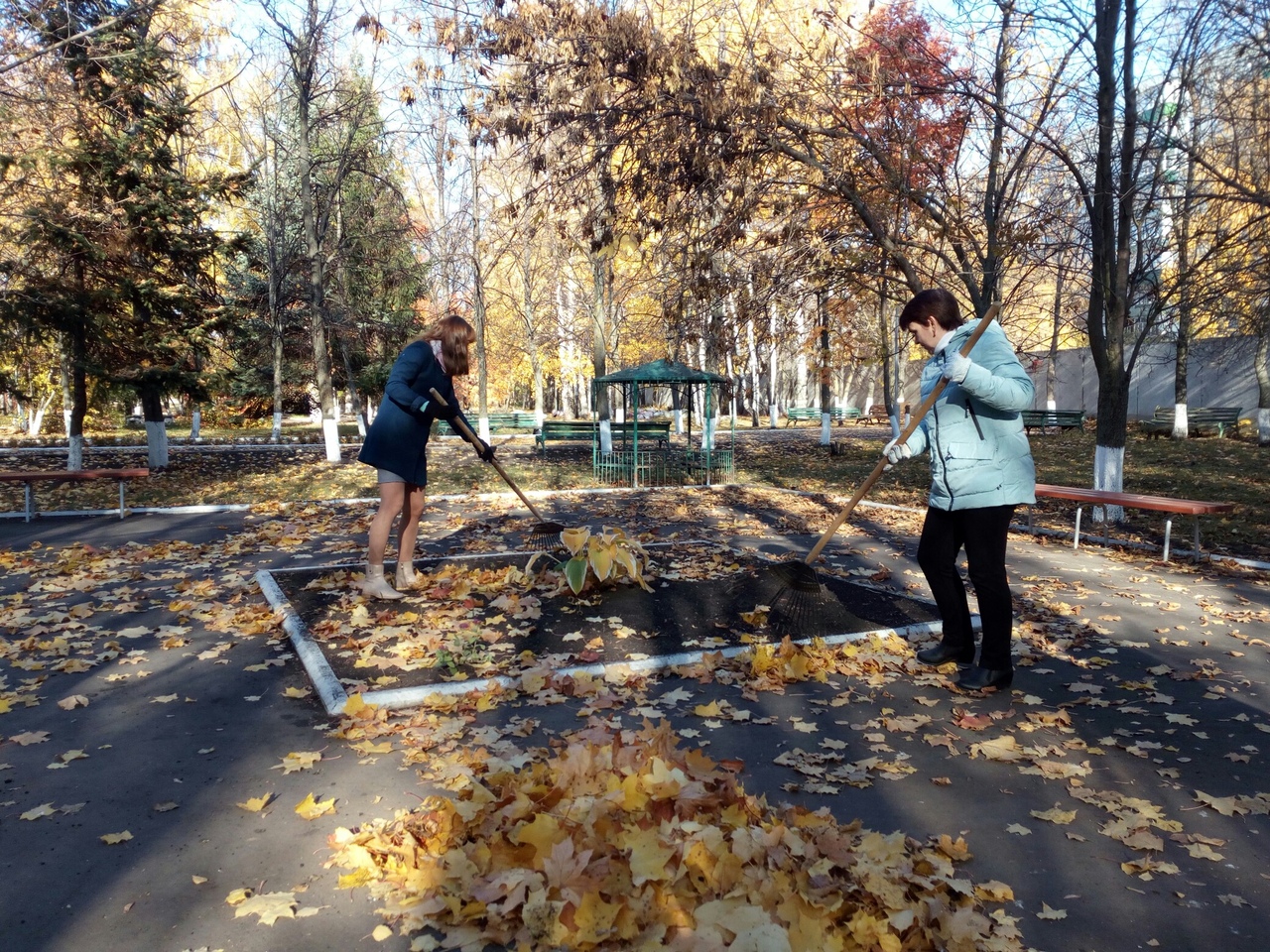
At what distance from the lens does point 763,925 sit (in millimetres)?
2107

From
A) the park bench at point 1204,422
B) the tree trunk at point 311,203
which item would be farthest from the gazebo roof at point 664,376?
the park bench at point 1204,422

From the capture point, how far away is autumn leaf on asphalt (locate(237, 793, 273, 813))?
316 centimetres

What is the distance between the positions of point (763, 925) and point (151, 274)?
56.5 feet

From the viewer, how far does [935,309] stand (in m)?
4.38

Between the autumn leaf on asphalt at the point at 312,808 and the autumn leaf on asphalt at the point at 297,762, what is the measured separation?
36 cm

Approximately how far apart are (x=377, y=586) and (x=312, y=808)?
3.02 metres

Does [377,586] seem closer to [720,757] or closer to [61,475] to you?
[720,757]

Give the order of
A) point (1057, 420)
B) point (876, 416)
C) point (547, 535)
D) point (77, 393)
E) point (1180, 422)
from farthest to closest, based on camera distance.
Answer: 1. point (876, 416)
2. point (1057, 420)
3. point (1180, 422)
4. point (77, 393)
5. point (547, 535)

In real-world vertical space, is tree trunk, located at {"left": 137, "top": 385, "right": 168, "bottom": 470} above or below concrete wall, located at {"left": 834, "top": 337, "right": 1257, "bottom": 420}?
below

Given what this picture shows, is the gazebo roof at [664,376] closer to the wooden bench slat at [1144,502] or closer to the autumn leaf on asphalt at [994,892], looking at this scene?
the wooden bench slat at [1144,502]

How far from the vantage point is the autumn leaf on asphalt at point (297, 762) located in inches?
139

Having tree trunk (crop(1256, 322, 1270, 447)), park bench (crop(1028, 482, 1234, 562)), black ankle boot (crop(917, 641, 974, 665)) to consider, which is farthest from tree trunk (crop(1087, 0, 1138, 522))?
tree trunk (crop(1256, 322, 1270, 447))

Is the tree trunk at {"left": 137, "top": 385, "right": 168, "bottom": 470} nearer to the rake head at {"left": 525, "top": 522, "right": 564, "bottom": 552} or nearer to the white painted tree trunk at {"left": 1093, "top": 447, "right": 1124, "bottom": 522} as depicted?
the rake head at {"left": 525, "top": 522, "right": 564, "bottom": 552}

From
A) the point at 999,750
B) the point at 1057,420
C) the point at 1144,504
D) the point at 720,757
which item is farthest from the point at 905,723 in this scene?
the point at 1057,420
